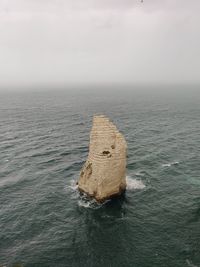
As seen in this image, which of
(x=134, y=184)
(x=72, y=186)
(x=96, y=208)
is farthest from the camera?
(x=72, y=186)

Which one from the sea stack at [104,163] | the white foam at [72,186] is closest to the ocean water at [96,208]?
the white foam at [72,186]

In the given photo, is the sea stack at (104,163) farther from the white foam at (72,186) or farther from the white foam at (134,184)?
the white foam at (72,186)

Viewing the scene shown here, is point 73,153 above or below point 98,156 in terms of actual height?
below

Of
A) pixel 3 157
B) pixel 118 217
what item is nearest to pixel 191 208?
pixel 118 217

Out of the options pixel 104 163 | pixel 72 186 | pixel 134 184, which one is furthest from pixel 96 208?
pixel 134 184

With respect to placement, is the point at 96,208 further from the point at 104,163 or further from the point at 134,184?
the point at 134,184

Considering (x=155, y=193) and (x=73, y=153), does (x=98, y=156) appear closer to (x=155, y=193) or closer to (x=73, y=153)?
(x=155, y=193)

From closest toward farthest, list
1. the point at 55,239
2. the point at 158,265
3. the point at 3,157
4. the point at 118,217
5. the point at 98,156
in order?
the point at 158,265 < the point at 55,239 < the point at 118,217 < the point at 98,156 < the point at 3,157
